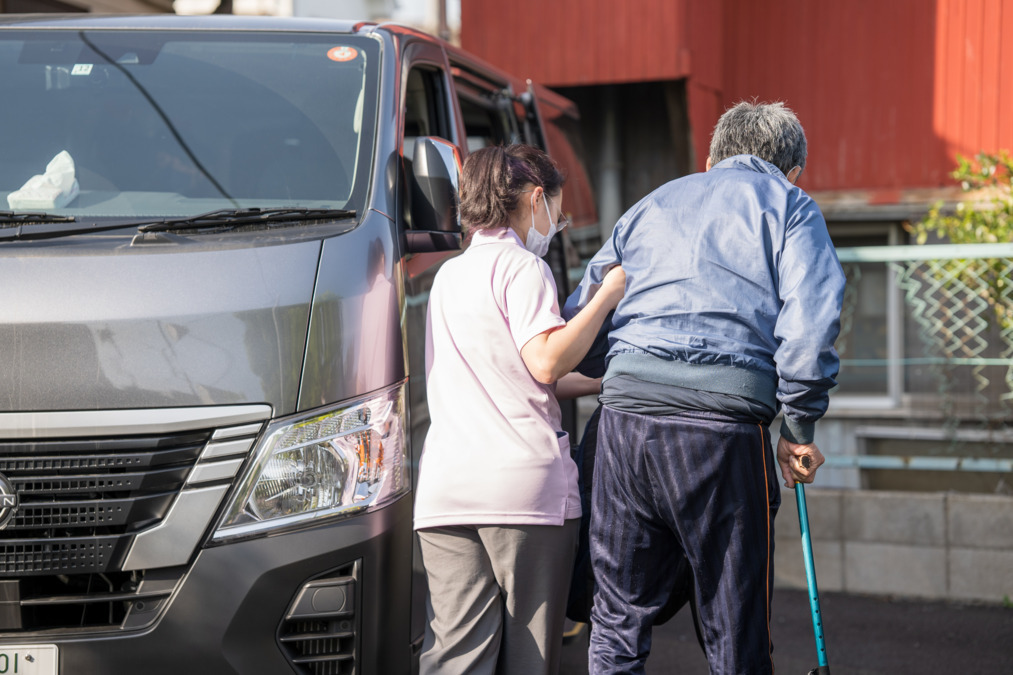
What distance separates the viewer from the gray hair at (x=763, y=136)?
2785 millimetres

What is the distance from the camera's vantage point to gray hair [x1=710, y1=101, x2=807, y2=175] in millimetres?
2785

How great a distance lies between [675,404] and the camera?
2590mm

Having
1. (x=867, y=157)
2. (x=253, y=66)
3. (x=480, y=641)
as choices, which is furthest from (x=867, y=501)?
(x=867, y=157)

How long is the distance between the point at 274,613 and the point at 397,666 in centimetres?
38

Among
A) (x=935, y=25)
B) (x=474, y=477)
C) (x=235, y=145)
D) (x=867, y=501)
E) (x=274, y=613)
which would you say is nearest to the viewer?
(x=274, y=613)

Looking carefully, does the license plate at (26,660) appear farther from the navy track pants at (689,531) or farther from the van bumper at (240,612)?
the navy track pants at (689,531)

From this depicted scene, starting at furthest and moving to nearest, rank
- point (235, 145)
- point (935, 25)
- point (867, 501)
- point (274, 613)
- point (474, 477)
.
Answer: point (935, 25), point (867, 501), point (235, 145), point (474, 477), point (274, 613)

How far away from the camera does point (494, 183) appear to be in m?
2.70

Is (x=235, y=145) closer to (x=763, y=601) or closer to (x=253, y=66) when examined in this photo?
(x=253, y=66)

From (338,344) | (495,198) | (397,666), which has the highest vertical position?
(495,198)

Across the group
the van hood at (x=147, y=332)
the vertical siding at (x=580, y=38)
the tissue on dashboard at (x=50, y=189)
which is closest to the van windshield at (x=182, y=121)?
the tissue on dashboard at (x=50, y=189)

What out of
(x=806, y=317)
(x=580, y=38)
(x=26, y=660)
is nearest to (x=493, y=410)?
(x=806, y=317)

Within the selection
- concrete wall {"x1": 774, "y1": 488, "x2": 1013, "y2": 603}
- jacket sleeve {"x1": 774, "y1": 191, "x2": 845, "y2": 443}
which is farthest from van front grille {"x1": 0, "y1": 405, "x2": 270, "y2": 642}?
concrete wall {"x1": 774, "y1": 488, "x2": 1013, "y2": 603}

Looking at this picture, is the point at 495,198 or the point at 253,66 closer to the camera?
the point at 495,198
